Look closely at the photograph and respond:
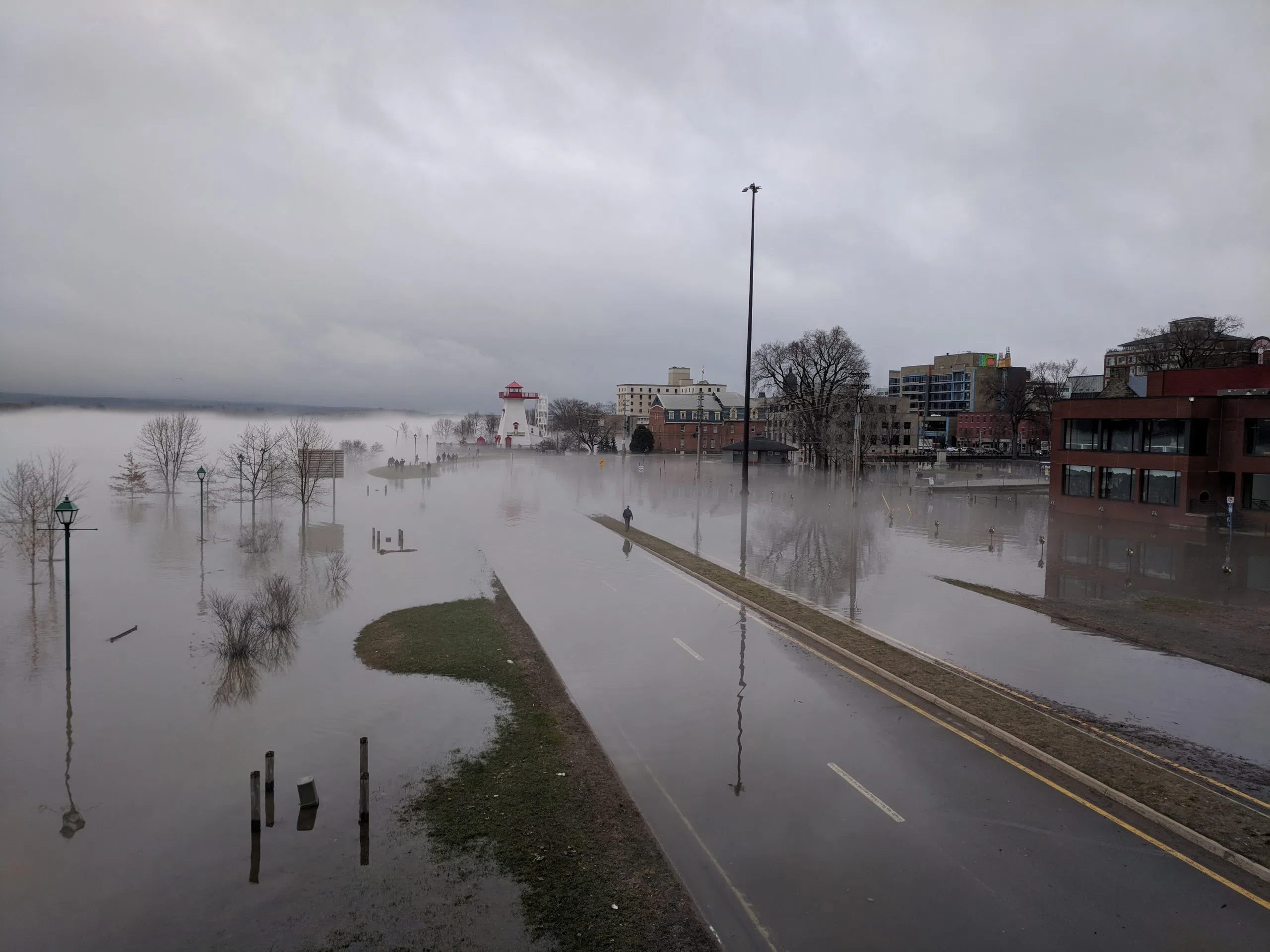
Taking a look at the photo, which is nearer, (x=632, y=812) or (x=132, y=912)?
(x=132, y=912)

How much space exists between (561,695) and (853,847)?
646cm

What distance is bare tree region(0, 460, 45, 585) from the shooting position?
25688mm

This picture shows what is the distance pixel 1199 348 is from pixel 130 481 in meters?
99.6

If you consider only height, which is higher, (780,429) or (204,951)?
(780,429)

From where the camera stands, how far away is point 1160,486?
40000 millimetres

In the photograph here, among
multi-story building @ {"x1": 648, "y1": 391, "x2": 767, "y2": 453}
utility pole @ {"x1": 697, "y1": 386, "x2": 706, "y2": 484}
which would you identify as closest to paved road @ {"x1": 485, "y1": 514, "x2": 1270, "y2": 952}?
utility pole @ {"x1": 697, "y1": 386, "x2": 706, "y2": 484}

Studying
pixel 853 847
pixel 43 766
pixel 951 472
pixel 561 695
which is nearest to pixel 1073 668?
pixel 853 847

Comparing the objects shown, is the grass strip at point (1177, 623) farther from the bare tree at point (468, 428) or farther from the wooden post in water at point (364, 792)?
the bare tree at point (468, 428)

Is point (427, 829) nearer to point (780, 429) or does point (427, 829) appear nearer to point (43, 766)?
point (43, 766)

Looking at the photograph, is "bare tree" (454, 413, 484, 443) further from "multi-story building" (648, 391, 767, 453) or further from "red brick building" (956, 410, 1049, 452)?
"red brick building" (956, 410, 1049, 452)

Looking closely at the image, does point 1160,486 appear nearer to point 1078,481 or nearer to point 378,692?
point 1078,481

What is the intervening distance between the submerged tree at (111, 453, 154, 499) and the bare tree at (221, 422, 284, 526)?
17.7ft

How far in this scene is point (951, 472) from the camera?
261 ft

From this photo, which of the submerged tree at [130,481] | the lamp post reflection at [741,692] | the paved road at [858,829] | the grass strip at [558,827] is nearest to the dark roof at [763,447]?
the submerged tree at [130,481]
